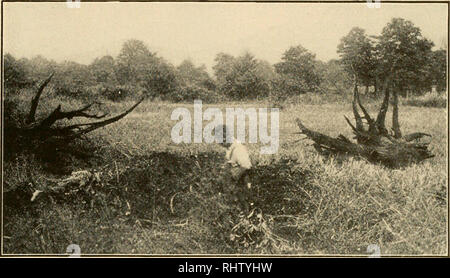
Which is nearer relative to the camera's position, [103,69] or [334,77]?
[103,69]

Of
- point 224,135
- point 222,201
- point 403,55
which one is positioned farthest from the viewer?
point 403,55

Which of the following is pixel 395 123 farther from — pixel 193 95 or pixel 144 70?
pixel 144 70

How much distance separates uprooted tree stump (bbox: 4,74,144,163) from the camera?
164 inches

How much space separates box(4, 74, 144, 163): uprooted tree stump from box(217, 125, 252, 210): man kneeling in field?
46.9 inches

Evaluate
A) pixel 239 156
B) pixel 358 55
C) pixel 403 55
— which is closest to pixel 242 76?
pixel 239 156

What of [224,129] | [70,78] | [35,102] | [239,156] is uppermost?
[70,78]

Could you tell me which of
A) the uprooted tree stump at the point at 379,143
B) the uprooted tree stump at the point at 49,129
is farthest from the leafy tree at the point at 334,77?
the uprooted tree stump at the point at 49,129

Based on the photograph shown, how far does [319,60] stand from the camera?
4.25 m

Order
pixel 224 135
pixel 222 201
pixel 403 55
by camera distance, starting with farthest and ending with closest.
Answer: pixel 403 55, pixel 224 135, pixel 222 201

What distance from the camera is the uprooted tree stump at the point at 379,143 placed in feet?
13.8

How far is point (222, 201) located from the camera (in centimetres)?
408

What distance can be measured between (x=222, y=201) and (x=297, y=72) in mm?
1598

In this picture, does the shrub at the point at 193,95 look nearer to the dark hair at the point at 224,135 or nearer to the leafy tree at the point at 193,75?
the leafy tree at the point at 193,75
